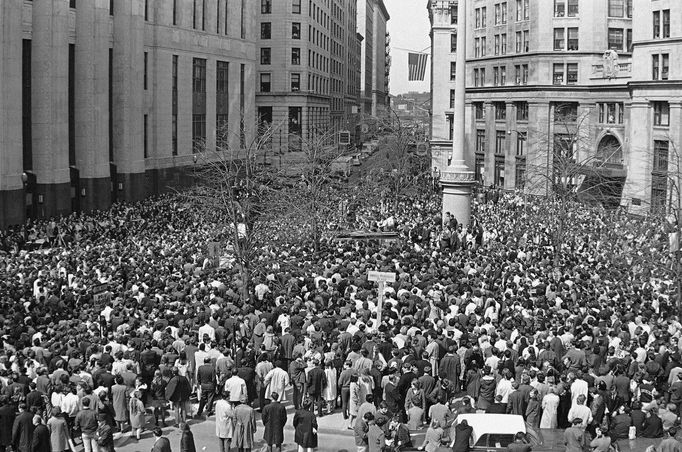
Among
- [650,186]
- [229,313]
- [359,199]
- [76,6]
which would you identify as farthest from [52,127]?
[650,186]

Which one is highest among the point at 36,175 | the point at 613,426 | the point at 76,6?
the point at 76,6

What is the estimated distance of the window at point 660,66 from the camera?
5947 centimetres

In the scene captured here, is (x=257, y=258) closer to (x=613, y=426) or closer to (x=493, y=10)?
(x=613, y=426)

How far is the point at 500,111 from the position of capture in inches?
3401

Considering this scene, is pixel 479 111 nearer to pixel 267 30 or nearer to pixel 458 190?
pixel 267 30

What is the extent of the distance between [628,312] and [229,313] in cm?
1114

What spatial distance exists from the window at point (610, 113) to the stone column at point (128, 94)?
3422 cm

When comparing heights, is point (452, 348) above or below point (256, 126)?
below

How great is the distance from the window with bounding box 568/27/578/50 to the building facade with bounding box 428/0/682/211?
82mm

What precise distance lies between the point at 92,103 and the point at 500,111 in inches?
1594

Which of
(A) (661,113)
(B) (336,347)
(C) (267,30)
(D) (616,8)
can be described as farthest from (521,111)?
(B) (336,347)

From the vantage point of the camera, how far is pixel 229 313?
85.4 ft

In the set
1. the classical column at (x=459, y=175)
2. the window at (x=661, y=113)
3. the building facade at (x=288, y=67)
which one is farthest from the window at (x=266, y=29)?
the classical column at (x=459, y=175)

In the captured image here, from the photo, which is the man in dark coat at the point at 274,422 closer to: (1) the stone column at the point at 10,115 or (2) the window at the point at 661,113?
(1) the stone column at the point at 10,115
